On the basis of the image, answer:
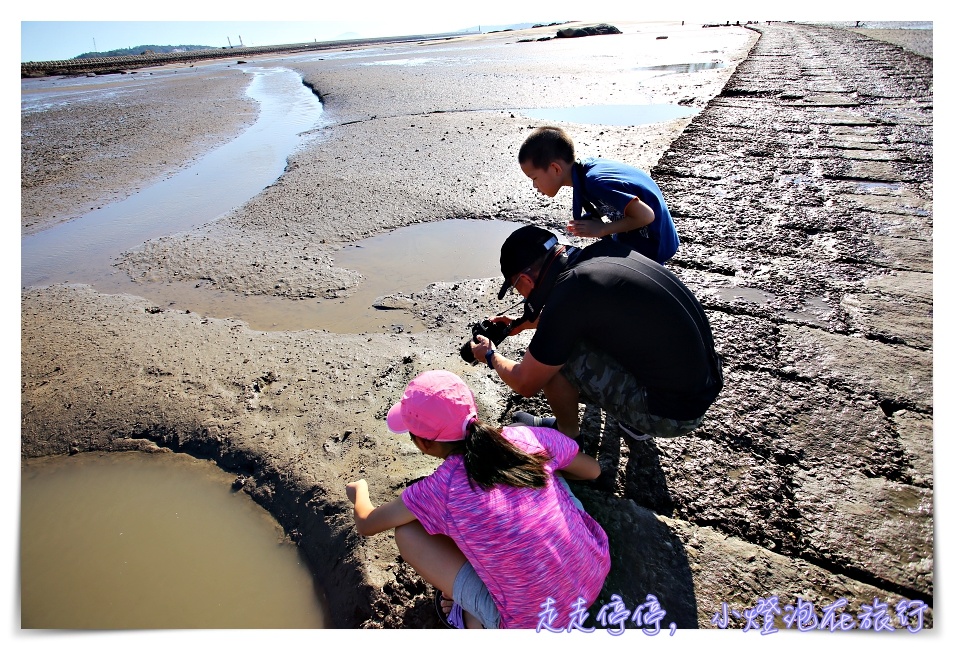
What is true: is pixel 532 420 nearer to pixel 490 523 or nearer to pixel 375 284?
pixel 490 523

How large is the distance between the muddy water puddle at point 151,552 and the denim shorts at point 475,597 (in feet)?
2.13

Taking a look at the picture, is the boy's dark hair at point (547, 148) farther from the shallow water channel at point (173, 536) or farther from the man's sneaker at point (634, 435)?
the man's sneaker at point (634, 435)

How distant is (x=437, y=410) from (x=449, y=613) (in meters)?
0.67

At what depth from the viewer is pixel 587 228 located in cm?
255

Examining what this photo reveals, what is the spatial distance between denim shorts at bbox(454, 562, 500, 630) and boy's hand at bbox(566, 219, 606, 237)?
1624mm

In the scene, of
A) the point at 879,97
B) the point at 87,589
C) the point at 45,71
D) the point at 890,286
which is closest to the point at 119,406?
the point at 87,589

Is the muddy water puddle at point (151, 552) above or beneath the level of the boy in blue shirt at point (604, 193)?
beneath

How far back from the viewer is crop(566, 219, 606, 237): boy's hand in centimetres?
253

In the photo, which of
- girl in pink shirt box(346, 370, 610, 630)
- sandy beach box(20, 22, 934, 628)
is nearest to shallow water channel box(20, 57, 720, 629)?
sandy beach box(20, 22, 934, 628)

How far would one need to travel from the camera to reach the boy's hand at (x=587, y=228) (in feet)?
8.30

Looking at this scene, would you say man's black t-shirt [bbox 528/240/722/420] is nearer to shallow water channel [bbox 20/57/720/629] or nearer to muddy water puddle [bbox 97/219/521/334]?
shallow water channel [bbox 20/57/720/629]

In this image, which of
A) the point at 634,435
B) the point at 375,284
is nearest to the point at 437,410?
the point at 634,435

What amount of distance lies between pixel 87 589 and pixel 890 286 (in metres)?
4.09

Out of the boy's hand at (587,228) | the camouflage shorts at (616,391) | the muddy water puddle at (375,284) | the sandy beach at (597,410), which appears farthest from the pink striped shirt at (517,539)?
the muddy water puddle at (375,284)
